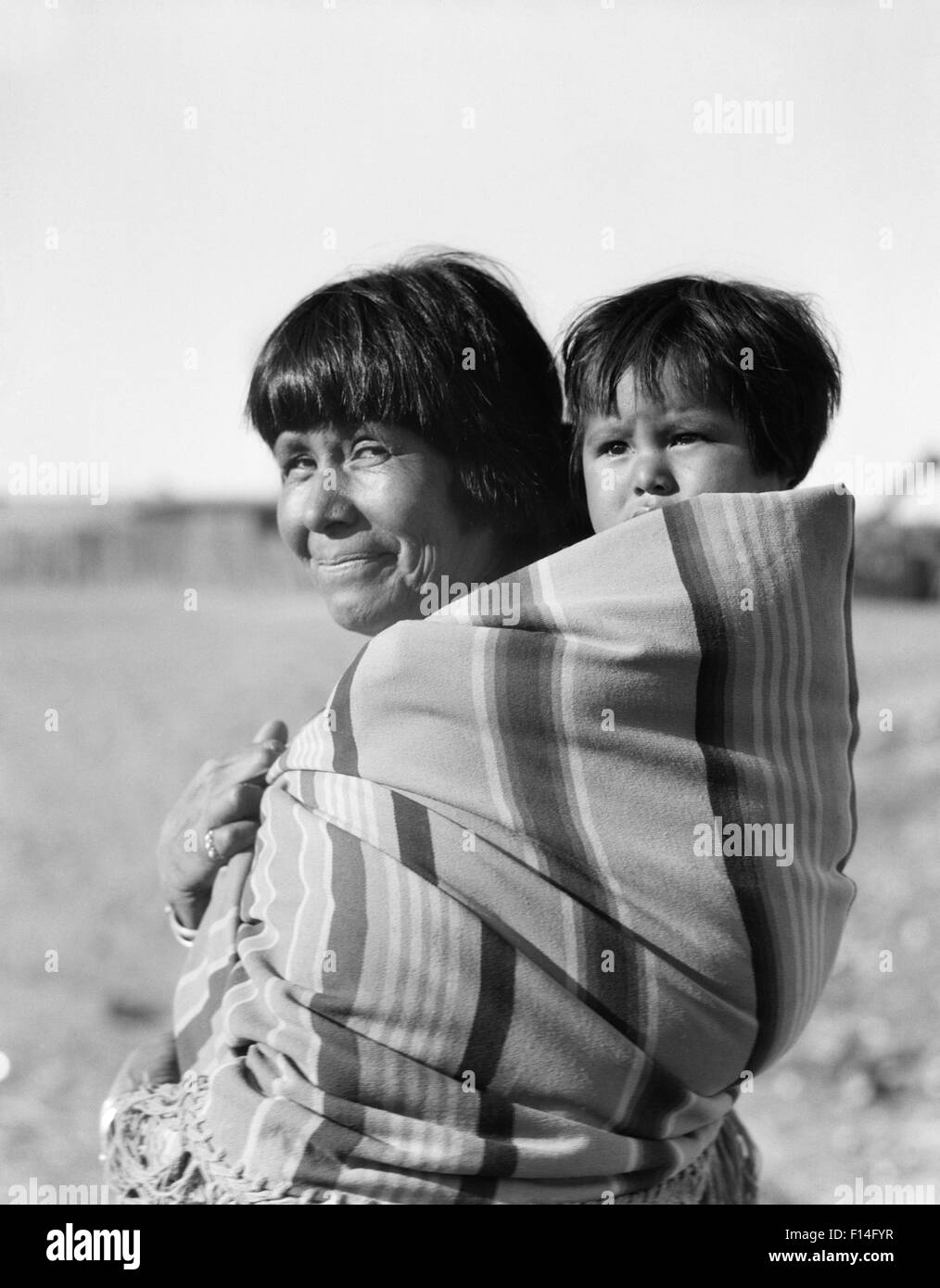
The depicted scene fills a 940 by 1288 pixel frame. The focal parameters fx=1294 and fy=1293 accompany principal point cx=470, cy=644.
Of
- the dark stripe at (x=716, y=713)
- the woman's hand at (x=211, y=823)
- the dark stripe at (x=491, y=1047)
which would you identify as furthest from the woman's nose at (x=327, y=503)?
the dark stripe at (x=491, y=1047)

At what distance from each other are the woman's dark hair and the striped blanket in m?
0.31

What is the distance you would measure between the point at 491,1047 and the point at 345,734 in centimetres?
30

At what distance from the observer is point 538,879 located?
113cm

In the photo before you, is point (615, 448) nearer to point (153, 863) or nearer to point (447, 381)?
point (447, 381)

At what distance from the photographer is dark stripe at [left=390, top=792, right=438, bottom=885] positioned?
1.12 meters

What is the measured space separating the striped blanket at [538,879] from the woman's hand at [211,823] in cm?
16

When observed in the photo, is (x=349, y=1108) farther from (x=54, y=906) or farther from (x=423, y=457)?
(x=54, y=906)

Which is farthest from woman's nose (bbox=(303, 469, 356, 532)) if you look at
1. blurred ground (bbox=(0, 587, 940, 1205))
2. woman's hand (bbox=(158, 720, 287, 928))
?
blurred ground (bbox=(0, 587, 940, 1205))

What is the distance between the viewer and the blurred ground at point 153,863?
13.6 feet

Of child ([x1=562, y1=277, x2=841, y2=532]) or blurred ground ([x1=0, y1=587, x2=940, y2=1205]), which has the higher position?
child ([x1=562, y1=277, x2=841, y2=532])

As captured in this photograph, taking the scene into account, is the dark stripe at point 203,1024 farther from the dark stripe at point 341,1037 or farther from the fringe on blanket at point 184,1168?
the dark stripe at point 341,1037

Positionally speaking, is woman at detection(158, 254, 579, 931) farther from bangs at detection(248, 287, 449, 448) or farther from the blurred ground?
the blurred ground
